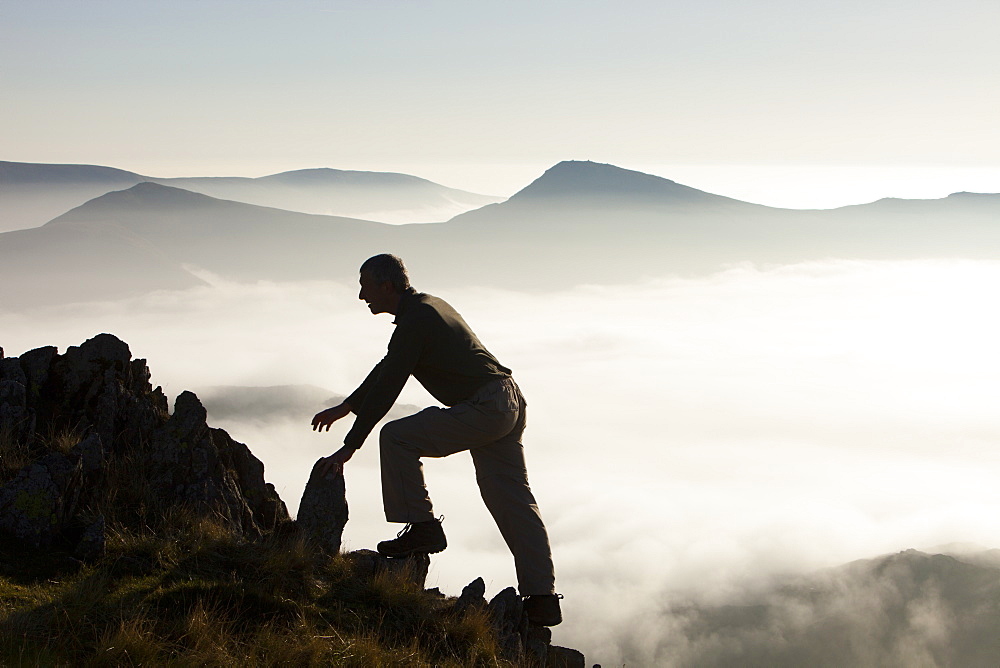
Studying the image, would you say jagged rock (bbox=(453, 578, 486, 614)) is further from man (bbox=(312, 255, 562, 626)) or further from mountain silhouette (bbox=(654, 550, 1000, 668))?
mountain silhouette (bbox=(654, 550, 1000, 668))

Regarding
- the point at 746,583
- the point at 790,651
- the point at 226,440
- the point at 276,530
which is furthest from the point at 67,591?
the point at 746,583

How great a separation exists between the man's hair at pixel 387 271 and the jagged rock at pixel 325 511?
197 cm

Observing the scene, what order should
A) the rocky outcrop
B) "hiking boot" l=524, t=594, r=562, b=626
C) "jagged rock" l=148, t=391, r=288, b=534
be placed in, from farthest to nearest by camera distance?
"jagged rock" l=148, t=391, r=288, b=534 → "hiking boot" l=524, t=594, r=562, b=626 → the rocky outcrop

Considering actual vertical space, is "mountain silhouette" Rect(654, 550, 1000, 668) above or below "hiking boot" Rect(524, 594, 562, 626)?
below

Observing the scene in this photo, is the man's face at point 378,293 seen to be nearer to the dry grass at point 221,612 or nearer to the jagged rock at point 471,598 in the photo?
the dry grass at point 221,612

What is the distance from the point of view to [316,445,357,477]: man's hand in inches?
268

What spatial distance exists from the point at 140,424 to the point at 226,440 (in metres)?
0.87

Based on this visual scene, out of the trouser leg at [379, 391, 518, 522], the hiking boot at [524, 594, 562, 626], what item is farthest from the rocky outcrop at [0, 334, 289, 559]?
the hiking boot at [524, 594, 562, 626]

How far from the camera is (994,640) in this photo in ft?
453

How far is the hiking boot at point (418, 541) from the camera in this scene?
7262mm

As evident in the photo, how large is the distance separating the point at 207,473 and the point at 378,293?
2.55 meters

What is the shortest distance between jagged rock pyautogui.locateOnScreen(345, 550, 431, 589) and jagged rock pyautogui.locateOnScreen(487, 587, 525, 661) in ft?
2.33

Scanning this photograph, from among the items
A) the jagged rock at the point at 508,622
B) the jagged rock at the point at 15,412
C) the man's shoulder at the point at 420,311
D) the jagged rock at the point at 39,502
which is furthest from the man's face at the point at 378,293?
the jagged rock at the point at 15,412

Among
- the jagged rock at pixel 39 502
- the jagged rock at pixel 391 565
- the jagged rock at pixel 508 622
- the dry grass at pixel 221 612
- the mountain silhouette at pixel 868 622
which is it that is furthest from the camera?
the mountain silhouette at pixel 868 622
